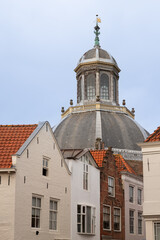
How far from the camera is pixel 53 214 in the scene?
27141 mm

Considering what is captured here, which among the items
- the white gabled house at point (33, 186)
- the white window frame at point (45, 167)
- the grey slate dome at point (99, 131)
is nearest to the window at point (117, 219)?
the white gabled house at point (33, 186)

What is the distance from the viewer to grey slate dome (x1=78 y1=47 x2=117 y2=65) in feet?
229

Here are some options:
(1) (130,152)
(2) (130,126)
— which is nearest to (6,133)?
(1) (130,152)

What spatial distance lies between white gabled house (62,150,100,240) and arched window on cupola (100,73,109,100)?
36108 millimetres

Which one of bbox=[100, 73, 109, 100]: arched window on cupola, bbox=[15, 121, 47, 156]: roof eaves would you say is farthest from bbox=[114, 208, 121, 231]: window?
bbox=[100, 73, 109, 100]: arched window on cupola

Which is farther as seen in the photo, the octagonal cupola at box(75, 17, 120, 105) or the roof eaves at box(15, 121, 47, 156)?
the octagonal cupola at box(75, 17, 120, 105)

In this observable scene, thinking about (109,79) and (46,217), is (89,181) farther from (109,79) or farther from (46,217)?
(109,79)

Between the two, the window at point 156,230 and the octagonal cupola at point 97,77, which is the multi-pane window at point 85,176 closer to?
the window at point 156,230

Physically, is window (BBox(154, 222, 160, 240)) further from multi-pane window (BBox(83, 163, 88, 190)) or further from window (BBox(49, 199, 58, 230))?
multi-pane window (BBox(83, 163, 88, 190))

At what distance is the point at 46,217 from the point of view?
2605 centimetres

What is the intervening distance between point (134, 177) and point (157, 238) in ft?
53.9

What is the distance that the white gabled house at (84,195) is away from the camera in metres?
29.3

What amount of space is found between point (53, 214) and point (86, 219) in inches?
163

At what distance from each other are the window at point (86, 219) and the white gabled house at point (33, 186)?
62.0 inches
